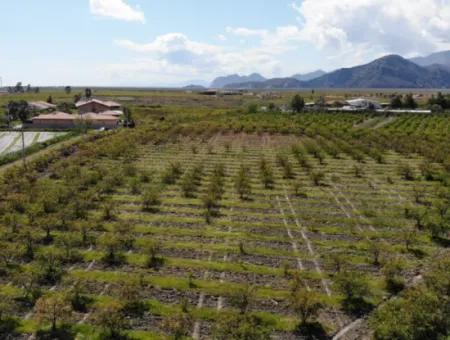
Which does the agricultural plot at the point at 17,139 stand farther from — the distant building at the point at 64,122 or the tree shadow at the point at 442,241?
the tree shadow at the point at 442,241

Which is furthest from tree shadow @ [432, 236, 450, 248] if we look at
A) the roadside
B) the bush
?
the roadside

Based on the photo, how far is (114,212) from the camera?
2747 cm

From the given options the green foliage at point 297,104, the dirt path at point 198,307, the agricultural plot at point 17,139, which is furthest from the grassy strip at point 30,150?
the green foliage at point 297,104

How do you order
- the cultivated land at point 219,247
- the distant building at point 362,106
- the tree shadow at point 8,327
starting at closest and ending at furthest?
the tree shadow at point 8,327 < the cultivated land at point 219,247 < the distant building at point 362,106

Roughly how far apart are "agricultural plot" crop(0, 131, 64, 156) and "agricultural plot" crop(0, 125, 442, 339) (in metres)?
19.8

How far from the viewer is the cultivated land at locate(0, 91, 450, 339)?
15.2 metres

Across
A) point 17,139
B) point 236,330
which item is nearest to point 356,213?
point 236,330

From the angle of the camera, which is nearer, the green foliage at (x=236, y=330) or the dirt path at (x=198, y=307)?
the green foliage at (x=236, y=330)

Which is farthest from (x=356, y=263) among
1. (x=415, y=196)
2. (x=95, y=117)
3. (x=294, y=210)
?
(x=95, y=117)

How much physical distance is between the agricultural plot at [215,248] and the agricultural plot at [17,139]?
19.8m

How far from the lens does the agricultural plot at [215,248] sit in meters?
15.6

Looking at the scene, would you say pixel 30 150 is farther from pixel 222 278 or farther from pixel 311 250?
pixel 311 250

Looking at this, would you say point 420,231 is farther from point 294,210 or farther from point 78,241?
point 78,241

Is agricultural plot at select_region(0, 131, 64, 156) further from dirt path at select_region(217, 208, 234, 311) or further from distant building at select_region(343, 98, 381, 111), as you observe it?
distant building at select_region(343, 98, 381, 111)
